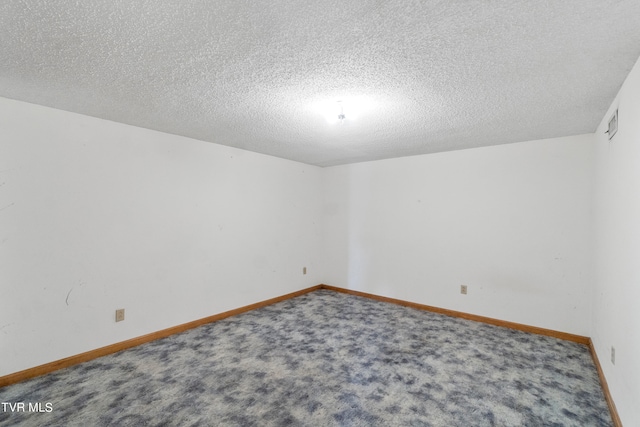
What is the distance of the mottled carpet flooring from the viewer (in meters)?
1.86

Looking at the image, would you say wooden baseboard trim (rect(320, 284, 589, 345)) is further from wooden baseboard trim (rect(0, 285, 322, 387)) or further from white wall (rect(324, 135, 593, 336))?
wooden baseboard trim (rect(0, 285, 322, 387))

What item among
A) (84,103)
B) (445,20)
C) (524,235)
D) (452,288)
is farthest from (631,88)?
(84,103)

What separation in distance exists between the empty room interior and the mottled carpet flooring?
20mm

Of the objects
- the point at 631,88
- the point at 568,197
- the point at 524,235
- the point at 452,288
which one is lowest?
the point at 452,288

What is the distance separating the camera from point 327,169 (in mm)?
5211

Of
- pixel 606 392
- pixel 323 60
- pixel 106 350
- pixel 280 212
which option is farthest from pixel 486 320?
pixel 106 350

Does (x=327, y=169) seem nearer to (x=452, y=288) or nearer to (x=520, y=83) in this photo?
(x=452, y=288)

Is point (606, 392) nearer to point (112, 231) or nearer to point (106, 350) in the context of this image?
point (106, 350)

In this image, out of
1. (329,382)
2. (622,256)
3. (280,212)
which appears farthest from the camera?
(280,212)

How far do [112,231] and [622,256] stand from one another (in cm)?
403

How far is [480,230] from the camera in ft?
12.0

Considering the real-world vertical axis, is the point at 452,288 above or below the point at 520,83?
below

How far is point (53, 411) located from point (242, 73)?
255cm

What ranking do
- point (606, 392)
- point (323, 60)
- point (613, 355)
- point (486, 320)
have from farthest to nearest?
point (486, 320) < point (606, 392) < point (613, 355) < point (323, 60)
